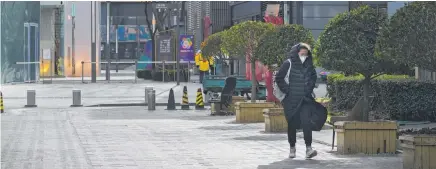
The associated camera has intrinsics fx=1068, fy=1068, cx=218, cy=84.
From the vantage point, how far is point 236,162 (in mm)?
14781

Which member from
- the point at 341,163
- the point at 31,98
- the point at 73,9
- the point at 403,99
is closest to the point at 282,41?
the point at 403,99

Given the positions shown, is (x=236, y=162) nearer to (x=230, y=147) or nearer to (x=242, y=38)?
(x=230, y=147)

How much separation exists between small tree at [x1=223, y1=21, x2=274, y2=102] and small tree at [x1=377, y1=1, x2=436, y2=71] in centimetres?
1333

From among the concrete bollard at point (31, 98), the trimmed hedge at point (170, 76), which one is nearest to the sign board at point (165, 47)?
the trimmed hedge at point (170, 76)

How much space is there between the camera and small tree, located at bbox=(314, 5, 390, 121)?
59.1 feet

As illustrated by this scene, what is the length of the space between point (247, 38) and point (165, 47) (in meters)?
44.5

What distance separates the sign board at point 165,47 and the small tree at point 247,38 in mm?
42492

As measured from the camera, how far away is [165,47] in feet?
240

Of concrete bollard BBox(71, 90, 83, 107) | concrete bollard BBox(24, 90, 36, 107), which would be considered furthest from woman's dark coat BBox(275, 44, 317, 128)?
concrete bollard BBox(71, 90, 83, 107)

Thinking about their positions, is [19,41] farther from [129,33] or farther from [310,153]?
[129,33]

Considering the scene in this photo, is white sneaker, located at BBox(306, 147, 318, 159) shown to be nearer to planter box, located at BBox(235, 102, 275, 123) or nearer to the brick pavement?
the brick pavement

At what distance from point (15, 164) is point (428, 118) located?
33.6 ft

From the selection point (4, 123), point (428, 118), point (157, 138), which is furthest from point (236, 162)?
point (4, 123)

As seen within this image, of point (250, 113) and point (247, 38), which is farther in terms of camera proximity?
point (247, 38)
